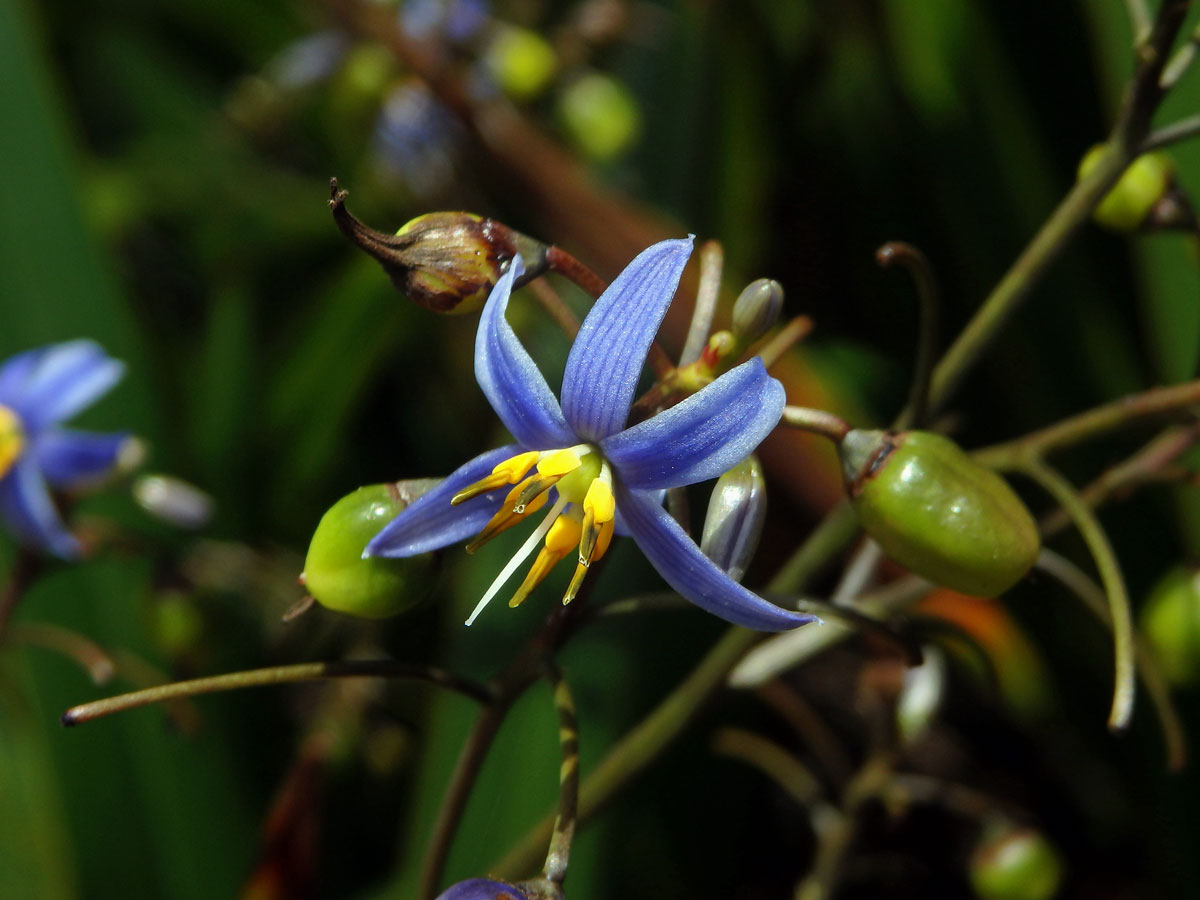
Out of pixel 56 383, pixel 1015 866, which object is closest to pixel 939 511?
pixel 1015 866

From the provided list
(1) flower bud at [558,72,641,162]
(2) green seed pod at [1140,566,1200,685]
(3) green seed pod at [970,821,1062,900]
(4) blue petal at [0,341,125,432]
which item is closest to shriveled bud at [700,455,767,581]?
(2) green seed pod at [1140,566,1200,685]

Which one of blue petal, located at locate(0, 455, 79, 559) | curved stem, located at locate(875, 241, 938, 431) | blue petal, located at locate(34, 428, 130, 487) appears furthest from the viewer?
blue petal, located at locate(34, 428, 130, 487)

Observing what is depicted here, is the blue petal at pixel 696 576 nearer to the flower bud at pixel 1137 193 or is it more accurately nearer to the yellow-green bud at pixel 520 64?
the flower bud at pixel 1137 193

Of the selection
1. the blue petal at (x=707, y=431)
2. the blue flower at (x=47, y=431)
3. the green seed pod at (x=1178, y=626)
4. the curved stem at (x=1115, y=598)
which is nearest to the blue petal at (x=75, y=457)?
the blue flower at (x=47, y=431)

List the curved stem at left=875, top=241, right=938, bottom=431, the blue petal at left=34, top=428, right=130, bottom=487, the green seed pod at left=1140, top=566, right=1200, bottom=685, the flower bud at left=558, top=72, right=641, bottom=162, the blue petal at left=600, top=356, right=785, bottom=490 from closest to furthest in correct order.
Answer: the blue petal at left=600, top=356, right=785, bottom=490
the curved stem at left=875, top=241, right=938, bottom=431
the green seed pod at left=1140, top=566, right=1200, bottom=685
the blue petal at left=34, top=428, right=130, bottom=487
the flower bud at left=558, top=72, right=641, bottom=162

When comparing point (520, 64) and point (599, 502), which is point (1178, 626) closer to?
point (599, 502)

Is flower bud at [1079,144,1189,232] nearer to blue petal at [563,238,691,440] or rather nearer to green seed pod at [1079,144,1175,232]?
green seed pod at [1079,144,1175,232]

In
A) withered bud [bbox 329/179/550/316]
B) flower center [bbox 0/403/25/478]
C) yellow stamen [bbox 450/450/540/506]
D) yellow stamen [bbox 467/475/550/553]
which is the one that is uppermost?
withered bud [bbox 329/179/550/316]

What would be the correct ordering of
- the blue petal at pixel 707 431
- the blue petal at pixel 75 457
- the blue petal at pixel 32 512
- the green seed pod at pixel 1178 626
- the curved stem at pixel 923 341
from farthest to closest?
1. the blue petal at pixel 75 457
2. the blue petal at pixel 32 512
3. the green seed pod at pixel 1178 626
4. the curved stem at pixel 923 341
5. the blue petal at pixel 707 431
